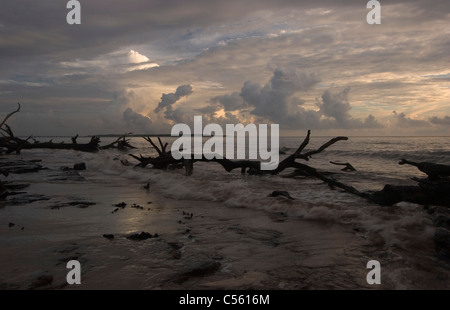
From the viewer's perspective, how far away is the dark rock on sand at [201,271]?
3.94 meters

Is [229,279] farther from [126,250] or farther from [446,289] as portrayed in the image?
[446,289]

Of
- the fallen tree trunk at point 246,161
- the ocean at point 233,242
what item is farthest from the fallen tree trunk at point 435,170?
the fallen tree trunk at point 246,161

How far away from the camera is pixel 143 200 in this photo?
9.63m

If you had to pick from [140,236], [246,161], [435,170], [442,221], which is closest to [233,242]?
[140,236]

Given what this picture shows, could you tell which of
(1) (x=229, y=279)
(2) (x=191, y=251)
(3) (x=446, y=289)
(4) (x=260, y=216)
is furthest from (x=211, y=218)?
(3) (x=446, y=289)

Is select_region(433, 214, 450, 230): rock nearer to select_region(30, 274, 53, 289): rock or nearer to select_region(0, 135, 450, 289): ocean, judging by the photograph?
select_region(0, 135, 450, 289): ocean

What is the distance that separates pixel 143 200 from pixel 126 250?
15.9 ft

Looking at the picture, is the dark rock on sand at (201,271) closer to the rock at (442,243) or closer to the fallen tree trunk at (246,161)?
the rock at (442,243)

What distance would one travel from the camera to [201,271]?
416 cm

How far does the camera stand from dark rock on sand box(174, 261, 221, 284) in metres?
3.94

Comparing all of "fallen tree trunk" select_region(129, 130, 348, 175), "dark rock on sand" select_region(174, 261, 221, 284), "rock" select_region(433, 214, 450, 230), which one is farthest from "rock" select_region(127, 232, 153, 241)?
"fallen tree trunk" select_region(129, 130, 348, 175)

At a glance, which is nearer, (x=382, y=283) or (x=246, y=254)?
(x=382, y=283)
